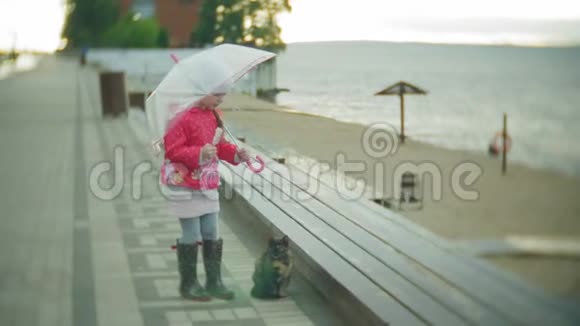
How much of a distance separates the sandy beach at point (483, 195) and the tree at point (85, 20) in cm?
8600

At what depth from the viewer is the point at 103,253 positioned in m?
6.86

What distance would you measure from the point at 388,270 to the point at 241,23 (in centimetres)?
527

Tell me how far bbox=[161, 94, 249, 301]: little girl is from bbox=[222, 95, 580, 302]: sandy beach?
120cm

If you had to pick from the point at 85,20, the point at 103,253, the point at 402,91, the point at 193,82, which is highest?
the point at 85,20

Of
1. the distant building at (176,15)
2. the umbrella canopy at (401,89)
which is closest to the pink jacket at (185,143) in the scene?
the umbrella canopy at (401,89)

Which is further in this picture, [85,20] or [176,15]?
[85,20]

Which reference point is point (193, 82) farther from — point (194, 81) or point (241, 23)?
point (241, 23)

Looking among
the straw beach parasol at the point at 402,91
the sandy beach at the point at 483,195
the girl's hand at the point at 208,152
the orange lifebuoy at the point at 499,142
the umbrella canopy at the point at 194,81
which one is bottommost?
the sandy beach at the point at 483,195

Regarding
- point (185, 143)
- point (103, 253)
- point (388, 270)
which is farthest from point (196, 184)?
point (103, 253)

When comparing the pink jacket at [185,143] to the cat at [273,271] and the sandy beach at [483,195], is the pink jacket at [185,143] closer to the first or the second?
the cat at [273,271]

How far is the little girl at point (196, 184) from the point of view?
17.1ft

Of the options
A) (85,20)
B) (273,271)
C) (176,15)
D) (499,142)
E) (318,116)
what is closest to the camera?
(499,142)

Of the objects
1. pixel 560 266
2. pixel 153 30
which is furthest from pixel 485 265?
pixel 153 30

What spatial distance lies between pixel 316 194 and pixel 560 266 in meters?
3.92
